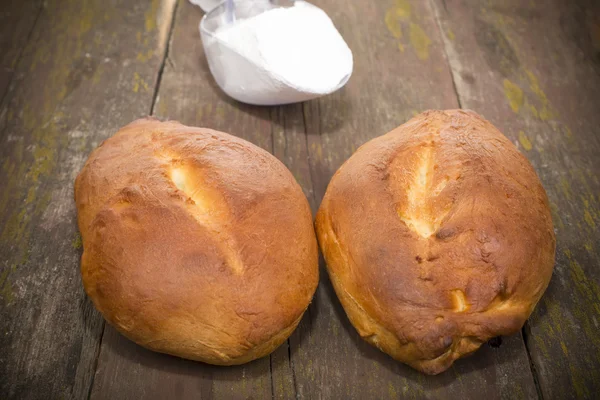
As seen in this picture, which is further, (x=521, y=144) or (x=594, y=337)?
(x=521, y=144)

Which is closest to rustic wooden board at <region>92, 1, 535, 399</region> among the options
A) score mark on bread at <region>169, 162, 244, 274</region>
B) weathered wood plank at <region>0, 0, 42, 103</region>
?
score mark on bread at <region>169, 162, 244, 274</region>

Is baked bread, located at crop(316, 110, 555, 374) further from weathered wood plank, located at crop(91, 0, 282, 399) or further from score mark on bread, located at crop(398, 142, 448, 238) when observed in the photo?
weathered wood plank, located at crop(91, 0, 282, 399)

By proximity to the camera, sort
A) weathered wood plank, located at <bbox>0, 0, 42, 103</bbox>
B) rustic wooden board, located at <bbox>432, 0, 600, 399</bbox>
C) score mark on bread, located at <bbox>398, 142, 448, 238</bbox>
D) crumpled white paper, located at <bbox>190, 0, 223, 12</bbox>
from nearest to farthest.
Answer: score mark on bread, located at <bbox>398, 142, 448, 238</bbox>
rustic wooden board, located at <bbox>432, 0, 600, 399</bbox>
weathered wood plank, located at <bbox>0, 0, 42, 103</bbox>
crumpled white paper, located at <bbox>190, 0, 223, 12</bbox>

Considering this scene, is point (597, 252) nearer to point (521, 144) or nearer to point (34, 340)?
point (521, 144)

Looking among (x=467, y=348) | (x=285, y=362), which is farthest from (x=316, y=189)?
(x=467, y=348)

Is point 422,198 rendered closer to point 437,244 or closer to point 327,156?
point 437,244

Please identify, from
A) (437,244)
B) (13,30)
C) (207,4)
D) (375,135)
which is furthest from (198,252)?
(13,30)
